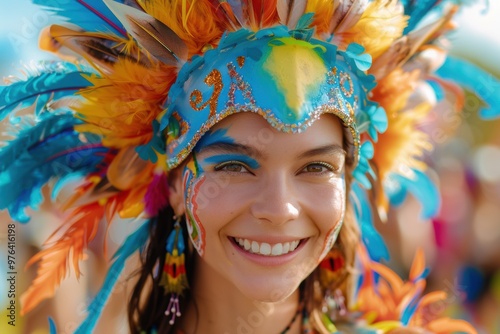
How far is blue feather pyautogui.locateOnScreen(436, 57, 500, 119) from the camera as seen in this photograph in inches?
122

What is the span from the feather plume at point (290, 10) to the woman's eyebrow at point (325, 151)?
1.42ft

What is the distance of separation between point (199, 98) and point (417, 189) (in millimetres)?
1382

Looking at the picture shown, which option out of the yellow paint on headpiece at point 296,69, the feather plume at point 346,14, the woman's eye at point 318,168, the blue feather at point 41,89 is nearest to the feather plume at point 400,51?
the feather plume at point 346,14

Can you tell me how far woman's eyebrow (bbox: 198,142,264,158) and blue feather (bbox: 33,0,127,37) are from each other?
54cm

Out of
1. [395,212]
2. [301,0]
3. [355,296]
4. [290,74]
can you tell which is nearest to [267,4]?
[301,0]

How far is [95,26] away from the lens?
2482 mm

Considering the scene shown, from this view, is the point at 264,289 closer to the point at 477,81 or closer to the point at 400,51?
the point at 400,51

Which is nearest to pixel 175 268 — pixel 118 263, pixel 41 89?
pixel 118 263

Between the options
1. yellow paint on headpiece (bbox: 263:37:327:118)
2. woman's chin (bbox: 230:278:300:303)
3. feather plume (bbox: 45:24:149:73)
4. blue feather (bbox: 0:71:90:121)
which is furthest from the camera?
blue feather (bbox: 0:71:90:121)

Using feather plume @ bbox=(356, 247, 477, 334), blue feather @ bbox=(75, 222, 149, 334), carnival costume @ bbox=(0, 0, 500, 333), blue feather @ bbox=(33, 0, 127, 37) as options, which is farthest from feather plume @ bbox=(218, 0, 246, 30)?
feather plume @ bbox=(356, 247, 477, 334)

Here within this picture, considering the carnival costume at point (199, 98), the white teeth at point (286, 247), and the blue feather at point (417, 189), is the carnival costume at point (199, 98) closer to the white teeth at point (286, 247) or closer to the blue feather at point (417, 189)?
the blue feather at point (417, 189)

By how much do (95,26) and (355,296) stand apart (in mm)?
1746

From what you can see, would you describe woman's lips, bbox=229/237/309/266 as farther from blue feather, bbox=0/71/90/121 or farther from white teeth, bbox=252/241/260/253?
blue feather, bbox=0/71/90/121

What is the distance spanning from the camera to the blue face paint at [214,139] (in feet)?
7.61
